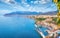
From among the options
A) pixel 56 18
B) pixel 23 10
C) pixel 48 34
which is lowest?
pixel 48 34

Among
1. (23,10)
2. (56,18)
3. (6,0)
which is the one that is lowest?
(56,18)

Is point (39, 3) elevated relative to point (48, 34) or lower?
elevated

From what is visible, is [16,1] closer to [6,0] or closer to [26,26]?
[6,0]

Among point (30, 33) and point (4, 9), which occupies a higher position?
point (4, 9)

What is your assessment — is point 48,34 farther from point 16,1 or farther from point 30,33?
point 16,1

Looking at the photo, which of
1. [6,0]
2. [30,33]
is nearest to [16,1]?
[6,0]

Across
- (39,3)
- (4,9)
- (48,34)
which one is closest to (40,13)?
(39,3)
